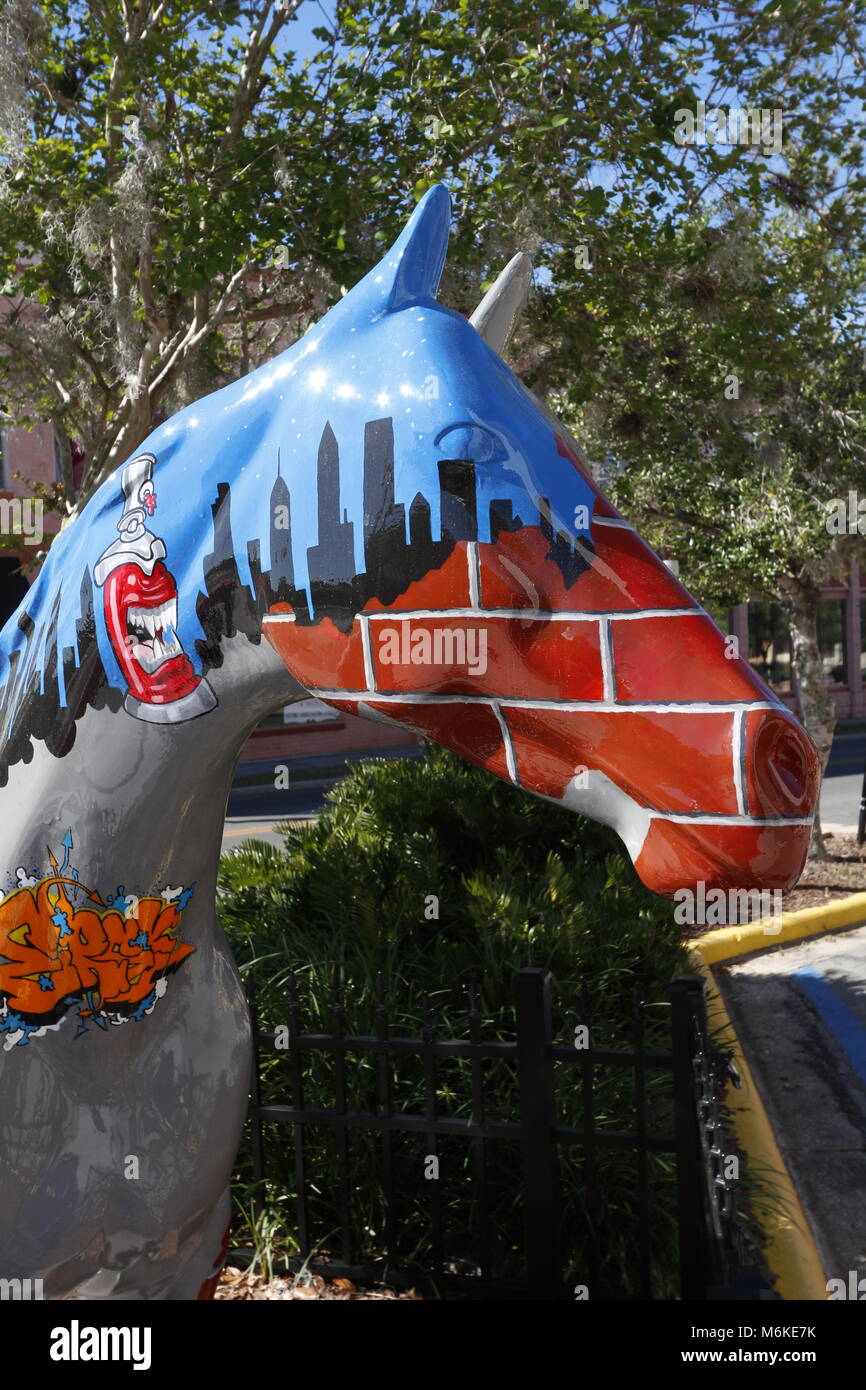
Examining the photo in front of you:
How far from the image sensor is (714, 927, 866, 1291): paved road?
454cm

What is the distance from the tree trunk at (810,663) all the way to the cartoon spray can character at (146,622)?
915cm

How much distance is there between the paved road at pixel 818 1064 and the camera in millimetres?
4535

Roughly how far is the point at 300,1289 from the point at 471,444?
3.07m

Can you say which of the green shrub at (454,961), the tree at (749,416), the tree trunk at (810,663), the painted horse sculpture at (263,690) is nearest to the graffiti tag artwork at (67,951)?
the painted horse sculpture at (263,690)

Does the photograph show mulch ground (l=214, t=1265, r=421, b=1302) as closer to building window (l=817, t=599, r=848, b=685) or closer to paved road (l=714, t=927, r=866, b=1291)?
paved road (l=714, t=927, r=866, b=1291)

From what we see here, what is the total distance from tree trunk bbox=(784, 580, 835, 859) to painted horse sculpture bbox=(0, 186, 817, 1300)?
8.88 meters

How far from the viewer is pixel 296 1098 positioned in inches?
137

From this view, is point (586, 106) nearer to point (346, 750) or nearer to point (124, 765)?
point (124, 765)

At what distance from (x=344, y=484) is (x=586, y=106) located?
19.7 ft

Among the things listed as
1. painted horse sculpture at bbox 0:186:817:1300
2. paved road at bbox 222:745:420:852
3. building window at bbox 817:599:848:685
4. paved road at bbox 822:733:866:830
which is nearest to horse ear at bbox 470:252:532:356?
painted horse sculpture at bbox 0:186:817:1300

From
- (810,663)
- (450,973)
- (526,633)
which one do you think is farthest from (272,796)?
(526,633)

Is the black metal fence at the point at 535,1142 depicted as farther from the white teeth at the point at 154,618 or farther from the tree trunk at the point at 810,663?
the tree trunk at the point at 810,663

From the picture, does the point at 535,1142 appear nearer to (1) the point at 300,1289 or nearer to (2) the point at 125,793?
(1) the point at 300,1289

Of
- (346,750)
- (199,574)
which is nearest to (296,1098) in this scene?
(199,574)
